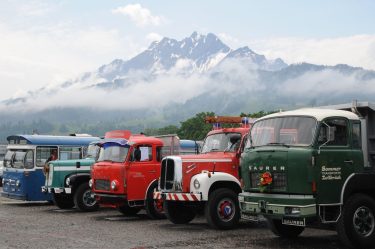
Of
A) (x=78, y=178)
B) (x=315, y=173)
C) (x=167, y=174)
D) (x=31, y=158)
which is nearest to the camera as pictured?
(x=315, y=173)

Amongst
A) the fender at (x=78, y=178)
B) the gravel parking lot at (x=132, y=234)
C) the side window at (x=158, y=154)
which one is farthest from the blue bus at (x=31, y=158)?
the side window at (x=158, y=154)

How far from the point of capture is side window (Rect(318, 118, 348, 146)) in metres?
10.2

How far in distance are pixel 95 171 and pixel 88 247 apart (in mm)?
5973

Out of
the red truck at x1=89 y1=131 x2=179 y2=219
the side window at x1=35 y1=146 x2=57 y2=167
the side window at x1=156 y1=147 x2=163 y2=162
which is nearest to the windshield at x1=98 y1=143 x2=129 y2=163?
the red truck at x1=89 y1=131 x2=179 y2=219

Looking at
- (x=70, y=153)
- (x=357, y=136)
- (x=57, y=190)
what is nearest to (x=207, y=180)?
(x=357, y=136)

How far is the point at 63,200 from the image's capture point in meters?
19.7

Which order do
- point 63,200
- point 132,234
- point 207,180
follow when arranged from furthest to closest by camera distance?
point 63,200 < point 207,180 < point 132,234

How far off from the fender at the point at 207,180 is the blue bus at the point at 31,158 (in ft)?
29.0

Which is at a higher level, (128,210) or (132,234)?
(128,210)

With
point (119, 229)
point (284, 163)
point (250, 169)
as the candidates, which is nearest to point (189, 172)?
point (119, 229)

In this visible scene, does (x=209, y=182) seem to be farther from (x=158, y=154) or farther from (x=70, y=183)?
(x=70, y=183)

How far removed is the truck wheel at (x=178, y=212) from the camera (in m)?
14.0

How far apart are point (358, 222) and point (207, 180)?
13.3ft

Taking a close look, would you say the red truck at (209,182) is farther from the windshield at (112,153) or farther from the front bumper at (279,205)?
the front bumper at (279,205)
